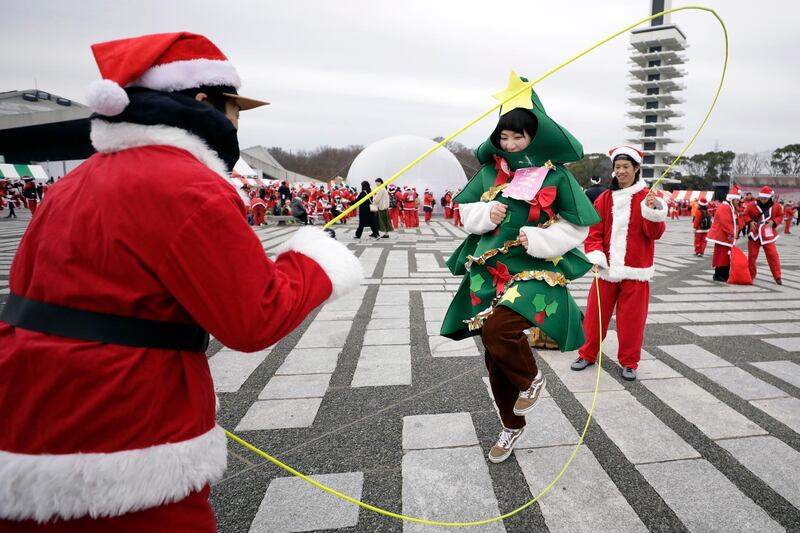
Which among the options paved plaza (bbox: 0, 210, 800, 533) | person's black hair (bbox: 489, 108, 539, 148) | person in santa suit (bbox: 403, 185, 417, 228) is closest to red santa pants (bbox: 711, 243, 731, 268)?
paved plaza (bbox: 0, 210, 800, 533)

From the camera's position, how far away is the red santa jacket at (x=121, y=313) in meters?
1.05

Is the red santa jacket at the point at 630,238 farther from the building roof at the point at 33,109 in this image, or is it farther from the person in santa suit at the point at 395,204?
the building roof at the point at 33,109

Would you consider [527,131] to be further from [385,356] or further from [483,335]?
[385,356]

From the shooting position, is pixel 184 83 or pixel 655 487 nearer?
pixel 184 83

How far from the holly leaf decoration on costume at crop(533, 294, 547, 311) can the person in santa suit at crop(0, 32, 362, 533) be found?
1.56m

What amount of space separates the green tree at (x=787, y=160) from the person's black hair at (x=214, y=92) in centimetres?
7971

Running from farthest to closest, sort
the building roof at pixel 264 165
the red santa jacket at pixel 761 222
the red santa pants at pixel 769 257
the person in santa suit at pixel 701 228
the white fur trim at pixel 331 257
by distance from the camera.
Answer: the building roof at pixel 264 165
the person in santa suit at pixel 701 228
the red santa jacket at pixel 761 222
the red santa pants at pixel 769 257
the white fur trim at pixel 331 257

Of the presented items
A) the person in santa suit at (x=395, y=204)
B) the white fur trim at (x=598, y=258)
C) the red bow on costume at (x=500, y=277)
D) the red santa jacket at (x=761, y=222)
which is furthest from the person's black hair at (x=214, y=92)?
the person in santa suit at (x=395, y=204)

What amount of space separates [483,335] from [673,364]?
2634mm

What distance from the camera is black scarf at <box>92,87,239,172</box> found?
114 centimetres

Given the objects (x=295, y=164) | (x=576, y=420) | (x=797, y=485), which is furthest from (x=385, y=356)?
(x=295, y=164)

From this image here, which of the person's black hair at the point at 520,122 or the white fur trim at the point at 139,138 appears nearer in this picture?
the white fur trim at the point at 139,138

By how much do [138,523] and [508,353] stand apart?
1.74 m

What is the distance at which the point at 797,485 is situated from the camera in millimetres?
2379
